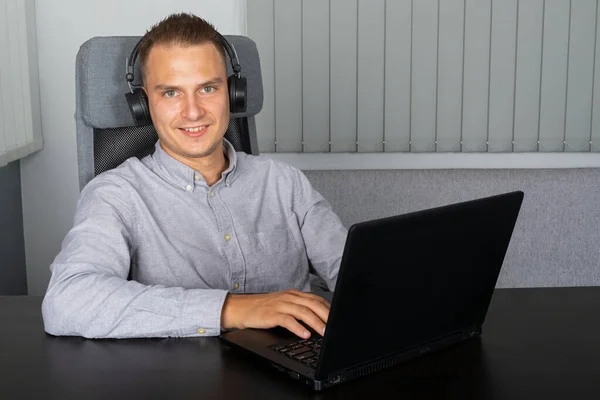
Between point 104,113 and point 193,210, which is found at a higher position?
point 104,113

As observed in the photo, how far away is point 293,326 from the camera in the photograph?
119cm

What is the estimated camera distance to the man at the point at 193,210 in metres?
1.47

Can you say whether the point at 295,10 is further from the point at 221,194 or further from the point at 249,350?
the point at 249,350

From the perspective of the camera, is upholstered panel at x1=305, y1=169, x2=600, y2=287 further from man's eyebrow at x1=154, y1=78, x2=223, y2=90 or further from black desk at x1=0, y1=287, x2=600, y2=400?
black desk at x1=0, y1=287, x2=600, y2=400

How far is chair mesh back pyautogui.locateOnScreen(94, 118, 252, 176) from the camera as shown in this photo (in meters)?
1.75

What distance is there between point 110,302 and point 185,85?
534mm

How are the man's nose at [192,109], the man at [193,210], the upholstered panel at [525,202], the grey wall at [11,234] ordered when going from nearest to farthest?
the man at [193,210], the man's nose at [192,109], the grey wall at [11,234], the upholstered panel at [525,202]

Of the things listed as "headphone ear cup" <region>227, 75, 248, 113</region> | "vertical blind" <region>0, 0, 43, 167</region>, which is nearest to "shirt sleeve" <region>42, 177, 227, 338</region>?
"headphone ear cup" <region>227, 75, 248, 113</region>

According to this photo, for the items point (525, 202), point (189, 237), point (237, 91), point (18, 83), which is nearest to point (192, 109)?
point (237, 91)

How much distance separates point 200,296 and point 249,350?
19 centimetres

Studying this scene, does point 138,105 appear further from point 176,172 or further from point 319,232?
point 319,232

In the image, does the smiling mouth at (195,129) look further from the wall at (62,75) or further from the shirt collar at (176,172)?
the wall at (62,75)

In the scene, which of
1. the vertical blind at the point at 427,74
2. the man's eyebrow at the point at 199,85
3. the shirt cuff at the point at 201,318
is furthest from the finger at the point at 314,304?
the vertical blind at the point at 427,74

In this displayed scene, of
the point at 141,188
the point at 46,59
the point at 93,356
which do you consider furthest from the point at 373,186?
the point at 93,356
